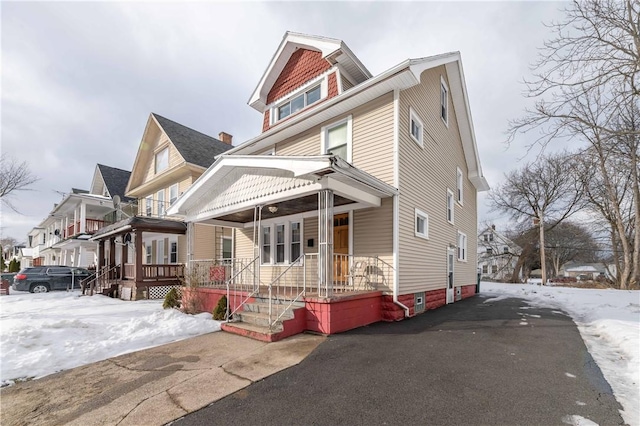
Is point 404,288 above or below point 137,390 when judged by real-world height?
above

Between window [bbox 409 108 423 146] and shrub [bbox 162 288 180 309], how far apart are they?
9.39 metres

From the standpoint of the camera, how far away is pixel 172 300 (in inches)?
401

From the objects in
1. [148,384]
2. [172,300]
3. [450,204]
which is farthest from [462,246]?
[148,384]

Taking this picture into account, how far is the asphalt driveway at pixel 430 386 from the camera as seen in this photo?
3250 millimetres

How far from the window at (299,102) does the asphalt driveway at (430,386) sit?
8.57m

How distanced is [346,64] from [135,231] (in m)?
11.4

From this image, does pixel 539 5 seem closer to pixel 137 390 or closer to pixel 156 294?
pixel 137 390

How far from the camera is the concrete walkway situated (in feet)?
11.5

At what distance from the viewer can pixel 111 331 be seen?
681 cm

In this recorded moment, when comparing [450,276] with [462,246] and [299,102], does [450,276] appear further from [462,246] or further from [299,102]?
[299,102]

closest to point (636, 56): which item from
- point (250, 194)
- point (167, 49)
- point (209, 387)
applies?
point (250, 194)

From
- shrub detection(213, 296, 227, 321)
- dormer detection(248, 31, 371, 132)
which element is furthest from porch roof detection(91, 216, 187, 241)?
shrub detection(213, 296, 227, 321)

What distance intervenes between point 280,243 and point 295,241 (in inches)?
29.4

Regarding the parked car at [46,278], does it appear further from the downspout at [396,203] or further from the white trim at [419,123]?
the white trim at [419,123]
